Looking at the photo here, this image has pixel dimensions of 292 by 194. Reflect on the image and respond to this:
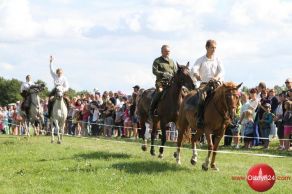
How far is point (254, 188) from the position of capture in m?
10.4

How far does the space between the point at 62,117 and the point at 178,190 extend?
462 inches

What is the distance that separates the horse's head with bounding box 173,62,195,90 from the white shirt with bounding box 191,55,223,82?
0.71 meters

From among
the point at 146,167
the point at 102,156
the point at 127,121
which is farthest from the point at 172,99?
the point at 127,121

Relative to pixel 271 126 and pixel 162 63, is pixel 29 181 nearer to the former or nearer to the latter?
pixel 162 63

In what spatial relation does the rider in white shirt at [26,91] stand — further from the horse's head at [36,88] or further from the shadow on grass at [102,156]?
the shadow on grass at [102,156]

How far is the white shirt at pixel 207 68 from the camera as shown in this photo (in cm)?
1450

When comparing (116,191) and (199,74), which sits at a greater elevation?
(199,74)

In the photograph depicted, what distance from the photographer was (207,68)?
14.5 meters

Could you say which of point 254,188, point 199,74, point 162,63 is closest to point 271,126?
point 162,63

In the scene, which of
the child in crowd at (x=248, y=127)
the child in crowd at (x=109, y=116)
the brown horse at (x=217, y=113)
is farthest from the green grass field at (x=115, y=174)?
the child in crowd at (x=109, y=116)

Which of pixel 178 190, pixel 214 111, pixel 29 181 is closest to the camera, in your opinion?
pixel 178 190

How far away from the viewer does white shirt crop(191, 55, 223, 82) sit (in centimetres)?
1450

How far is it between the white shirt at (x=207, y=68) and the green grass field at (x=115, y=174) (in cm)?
239

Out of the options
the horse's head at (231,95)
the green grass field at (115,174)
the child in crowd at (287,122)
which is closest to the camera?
the green grass field at (115,174)
